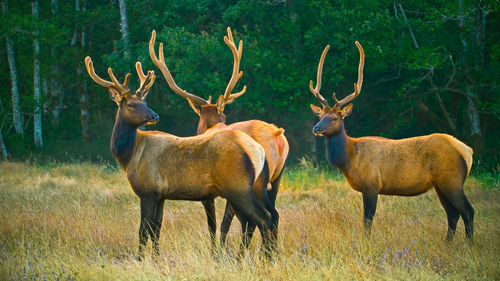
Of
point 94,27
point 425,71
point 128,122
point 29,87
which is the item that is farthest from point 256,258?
point 94,27

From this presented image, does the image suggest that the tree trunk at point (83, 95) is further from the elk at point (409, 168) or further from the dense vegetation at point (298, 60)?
the elk at point (409, 168)

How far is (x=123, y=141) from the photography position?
5.59m

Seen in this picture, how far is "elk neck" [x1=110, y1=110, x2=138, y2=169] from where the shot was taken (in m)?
5.54

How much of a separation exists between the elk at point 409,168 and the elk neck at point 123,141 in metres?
2.41

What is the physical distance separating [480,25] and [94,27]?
1671cm

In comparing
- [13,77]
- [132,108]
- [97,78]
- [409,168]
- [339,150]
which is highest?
[97,78]

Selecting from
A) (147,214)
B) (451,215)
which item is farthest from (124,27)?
(451,215)

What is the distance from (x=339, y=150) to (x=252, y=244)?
190 cm

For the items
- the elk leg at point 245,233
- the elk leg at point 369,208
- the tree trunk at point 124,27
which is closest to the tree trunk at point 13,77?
the tree trunk at point 124,27

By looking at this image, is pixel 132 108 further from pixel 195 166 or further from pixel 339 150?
pixel 339 150

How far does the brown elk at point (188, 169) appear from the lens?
511 centimetres

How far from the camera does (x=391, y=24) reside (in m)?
14.1

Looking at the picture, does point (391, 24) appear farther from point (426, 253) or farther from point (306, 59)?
point (426, 253)

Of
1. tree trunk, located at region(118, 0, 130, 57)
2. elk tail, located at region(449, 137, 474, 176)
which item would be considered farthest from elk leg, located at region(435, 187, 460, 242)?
tree trunk, located at region(118, 0, 130, 57)
